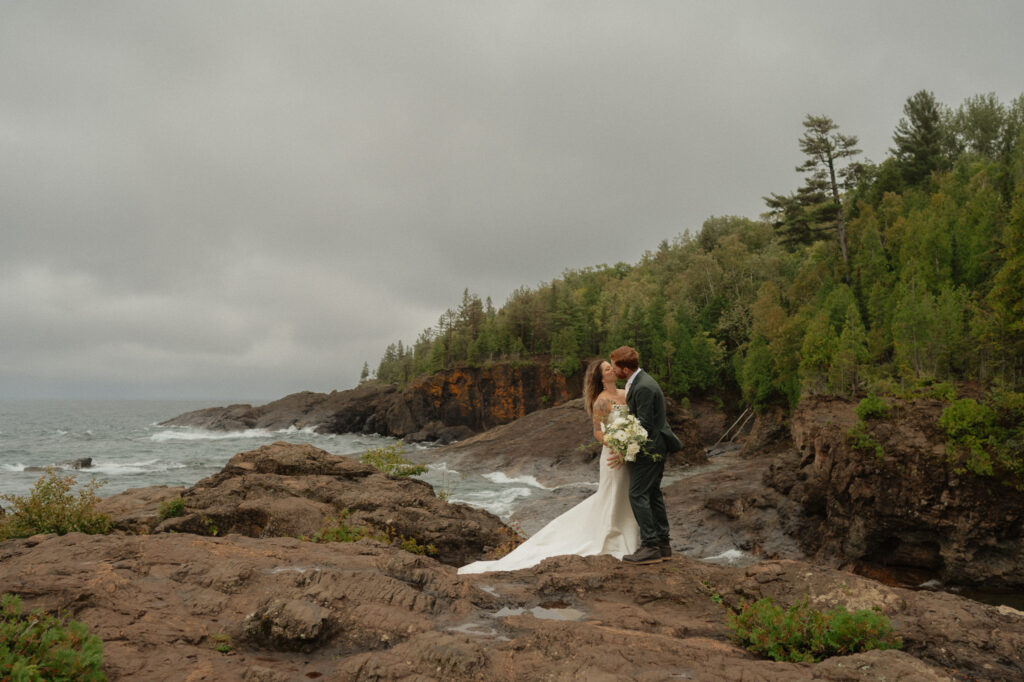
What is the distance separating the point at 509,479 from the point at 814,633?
31881mm

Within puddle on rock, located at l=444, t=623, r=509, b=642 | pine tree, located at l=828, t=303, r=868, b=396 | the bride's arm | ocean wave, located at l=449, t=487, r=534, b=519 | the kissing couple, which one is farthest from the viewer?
pine tree, located at l=828, t=303, r=868, b=396

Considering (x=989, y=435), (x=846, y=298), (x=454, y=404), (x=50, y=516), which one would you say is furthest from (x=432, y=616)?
(x=454, y=404)

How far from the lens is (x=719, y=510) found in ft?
68.0

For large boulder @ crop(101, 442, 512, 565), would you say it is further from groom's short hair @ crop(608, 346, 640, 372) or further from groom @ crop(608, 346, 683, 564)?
groom's short hair @ crop(608, 346, 640, 372)

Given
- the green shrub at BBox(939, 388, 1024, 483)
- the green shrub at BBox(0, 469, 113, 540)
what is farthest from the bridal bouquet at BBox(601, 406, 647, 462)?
the green shrub at BBox(939, 388, 1024, 483)

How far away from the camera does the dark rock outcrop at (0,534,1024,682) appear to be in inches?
140

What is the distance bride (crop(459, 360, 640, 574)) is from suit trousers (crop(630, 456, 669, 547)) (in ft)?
1.52

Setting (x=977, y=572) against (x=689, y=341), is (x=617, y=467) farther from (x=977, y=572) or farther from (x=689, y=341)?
(x=689, y=341)

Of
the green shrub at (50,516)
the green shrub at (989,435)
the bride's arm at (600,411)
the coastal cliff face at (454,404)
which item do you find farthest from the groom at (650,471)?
the coastal cliff face at (454,404)

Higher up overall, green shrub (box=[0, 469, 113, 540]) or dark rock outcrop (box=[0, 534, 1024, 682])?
green shrub (box=[0, 469, 113, 540])

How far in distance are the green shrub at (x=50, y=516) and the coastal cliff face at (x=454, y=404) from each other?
60317 mm

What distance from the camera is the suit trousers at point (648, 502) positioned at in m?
6.78

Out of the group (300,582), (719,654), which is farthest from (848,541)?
(300,582)

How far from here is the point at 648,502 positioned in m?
6.94
